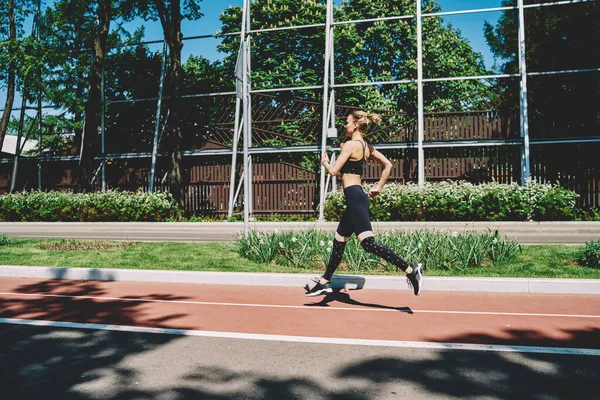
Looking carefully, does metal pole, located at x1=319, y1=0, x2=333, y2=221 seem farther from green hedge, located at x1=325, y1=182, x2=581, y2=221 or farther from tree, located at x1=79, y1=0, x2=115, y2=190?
tree, located at x1=79, y1=0, x2=115, y2=190

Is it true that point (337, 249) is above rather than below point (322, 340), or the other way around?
above

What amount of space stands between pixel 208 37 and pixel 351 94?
1191 centimetres

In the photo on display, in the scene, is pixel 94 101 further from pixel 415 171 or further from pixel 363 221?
pixel 363 221

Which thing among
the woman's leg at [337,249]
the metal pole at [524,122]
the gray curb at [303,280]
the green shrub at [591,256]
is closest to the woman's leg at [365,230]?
the woman's leg at [337,249]

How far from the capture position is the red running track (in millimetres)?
5379

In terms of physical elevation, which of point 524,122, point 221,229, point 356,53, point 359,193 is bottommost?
point 221,229

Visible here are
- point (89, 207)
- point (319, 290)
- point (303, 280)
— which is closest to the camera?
point (319, 290)

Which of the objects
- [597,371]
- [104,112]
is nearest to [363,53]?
[104,112]

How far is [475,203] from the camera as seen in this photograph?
17000 millimetres

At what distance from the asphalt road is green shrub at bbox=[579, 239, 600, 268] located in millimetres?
4285

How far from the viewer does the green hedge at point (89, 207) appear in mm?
21453

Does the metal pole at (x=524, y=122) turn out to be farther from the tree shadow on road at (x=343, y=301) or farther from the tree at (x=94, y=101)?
the tree at (x=94, y=101)

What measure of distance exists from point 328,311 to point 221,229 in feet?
41.6

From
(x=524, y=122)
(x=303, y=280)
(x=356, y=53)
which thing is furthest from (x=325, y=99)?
(x=356, y=53)
